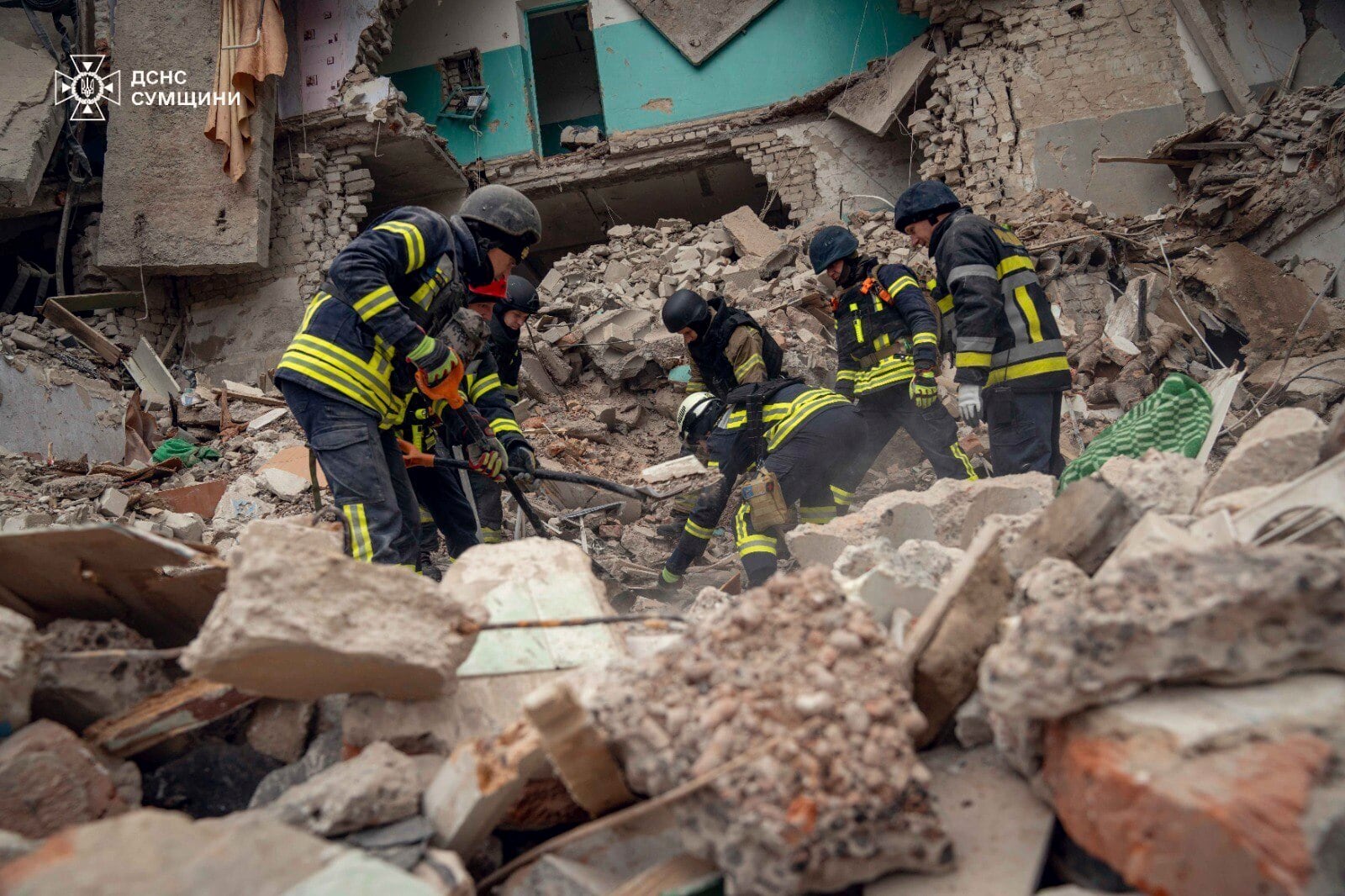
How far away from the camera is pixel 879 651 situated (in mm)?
1438

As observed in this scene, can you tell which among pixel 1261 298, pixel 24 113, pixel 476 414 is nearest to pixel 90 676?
pixel 476 414

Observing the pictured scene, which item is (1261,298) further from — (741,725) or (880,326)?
(741,725)

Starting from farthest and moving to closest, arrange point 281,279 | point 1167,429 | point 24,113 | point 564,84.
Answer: point 564,84
point 281,279
point 24,113
point 1167,429

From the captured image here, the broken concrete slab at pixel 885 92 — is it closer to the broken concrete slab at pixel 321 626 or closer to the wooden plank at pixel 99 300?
the wooden plank at pixel 99 300

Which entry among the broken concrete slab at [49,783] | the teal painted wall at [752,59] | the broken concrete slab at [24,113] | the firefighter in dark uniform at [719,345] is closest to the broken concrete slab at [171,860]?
the broken concrete slab at [49,783]

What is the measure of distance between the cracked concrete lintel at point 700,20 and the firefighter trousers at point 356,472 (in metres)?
9.04

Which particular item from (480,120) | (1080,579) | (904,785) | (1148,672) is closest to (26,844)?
(904,785)

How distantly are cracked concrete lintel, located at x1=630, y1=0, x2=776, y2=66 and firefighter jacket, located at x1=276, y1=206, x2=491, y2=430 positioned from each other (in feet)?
27.4

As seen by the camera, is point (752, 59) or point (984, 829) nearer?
point (984, 829)

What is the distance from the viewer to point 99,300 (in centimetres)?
823

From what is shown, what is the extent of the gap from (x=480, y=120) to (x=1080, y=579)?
439 inches

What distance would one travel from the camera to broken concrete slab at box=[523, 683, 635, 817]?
4.32 feet

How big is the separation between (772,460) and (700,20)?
8.36m

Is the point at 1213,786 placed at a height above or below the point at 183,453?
below
